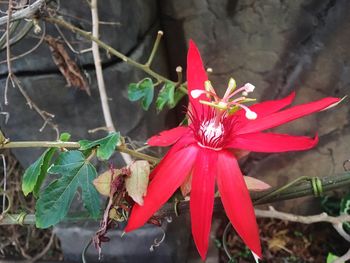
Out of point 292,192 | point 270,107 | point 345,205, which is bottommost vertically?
point 345,205

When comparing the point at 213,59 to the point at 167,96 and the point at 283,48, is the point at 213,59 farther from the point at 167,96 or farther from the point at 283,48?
the point at 167,96

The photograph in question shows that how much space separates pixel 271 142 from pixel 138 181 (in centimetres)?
17

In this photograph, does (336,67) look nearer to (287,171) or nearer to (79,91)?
(287,171)

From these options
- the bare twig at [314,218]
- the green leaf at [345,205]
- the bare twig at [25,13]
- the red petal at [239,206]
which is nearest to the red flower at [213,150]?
the red petal at [239,206]

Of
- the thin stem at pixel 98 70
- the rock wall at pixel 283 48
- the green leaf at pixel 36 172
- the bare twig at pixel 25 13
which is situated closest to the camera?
the green leaf at pixel 36 172

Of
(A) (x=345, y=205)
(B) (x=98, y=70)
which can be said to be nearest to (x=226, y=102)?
(B) (x=98, y=70)

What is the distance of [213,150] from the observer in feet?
1.86

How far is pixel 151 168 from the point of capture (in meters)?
0.58

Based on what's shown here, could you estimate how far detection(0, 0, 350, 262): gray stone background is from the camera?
0.92 m

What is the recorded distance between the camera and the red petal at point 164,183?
1.68 ft

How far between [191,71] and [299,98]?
563 millimetres

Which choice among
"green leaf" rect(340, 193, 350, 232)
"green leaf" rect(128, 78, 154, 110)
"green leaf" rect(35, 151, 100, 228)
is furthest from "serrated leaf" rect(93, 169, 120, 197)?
"green leaf" rect(340, 193, 350, 232)

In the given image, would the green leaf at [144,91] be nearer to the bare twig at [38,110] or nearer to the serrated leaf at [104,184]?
the bare twig at [38,110]

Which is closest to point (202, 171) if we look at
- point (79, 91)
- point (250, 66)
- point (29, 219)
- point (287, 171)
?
point (29, 219)
